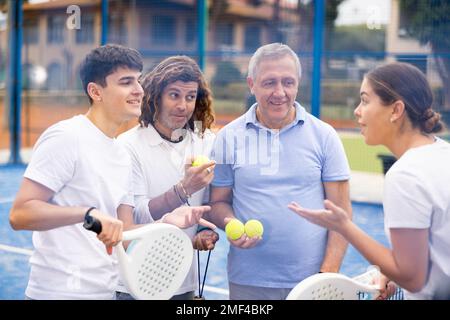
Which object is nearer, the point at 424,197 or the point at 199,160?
the point at 424,197

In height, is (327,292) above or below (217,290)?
above

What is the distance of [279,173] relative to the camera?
4.66 feet

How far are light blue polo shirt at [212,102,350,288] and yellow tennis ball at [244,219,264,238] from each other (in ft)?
0.08

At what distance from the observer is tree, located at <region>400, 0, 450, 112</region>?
459 cm

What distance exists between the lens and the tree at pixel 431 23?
15.1 feet

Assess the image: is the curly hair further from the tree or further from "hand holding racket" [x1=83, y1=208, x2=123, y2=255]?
the tree

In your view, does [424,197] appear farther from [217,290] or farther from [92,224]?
[217,290]

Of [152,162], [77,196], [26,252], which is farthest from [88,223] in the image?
[26,252]

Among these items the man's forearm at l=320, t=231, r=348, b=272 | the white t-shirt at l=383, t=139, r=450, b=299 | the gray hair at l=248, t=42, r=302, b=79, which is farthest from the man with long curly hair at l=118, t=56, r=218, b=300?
the white t-shirt at l=383, t=139, r=450, b=299

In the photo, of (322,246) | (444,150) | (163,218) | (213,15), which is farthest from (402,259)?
(213,15)

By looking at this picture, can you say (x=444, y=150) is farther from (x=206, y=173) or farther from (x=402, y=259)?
(x=206, y=173)

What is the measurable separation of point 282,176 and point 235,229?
0.45 feet

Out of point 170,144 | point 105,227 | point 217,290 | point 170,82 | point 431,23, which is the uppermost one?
point 431,23

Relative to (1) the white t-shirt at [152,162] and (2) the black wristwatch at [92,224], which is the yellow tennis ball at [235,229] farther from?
(2) the black wristwatch at [92,224]
